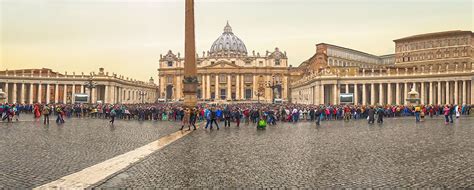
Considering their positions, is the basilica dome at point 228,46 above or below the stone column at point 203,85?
above

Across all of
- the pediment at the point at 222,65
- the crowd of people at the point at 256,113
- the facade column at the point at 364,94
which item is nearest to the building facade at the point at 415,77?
the facade column at the point at 364,94

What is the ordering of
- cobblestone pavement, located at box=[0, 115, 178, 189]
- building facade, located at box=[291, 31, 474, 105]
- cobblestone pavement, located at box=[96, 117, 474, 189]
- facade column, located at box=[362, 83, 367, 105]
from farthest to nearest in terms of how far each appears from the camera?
1. facade column, located at box=[362, 83, 367, 105]
2. building facade, located at box=[291, 31, 474, 105]
3. cobblestone pavement, located at box=[0, 115, 178, 189]
4. cobblestone pavement, located at box=[96, 117, 474, 189]

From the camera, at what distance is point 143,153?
11.3 metres

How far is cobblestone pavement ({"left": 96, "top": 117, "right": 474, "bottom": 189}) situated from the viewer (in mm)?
7480

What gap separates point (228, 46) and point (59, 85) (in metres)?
65.1

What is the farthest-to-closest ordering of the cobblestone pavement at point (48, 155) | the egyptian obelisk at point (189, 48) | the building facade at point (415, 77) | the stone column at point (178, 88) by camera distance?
the stone column at point (178, 88) → the building facade at point (415, 77) → the egyptian obelisk at point (189, 48) → the cobblestone pavement at point (48, 155)

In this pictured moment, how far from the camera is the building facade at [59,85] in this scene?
6619cm

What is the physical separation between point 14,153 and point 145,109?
67.5ft

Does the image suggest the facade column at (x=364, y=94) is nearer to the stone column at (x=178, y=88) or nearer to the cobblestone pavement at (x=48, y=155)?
the cobblestone pavement at (x=48, y=155)

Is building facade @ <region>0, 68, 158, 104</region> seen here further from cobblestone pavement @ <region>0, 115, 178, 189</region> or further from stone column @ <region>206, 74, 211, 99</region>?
cobblestone pavement @ <region>0, 115, 178, 189</region>

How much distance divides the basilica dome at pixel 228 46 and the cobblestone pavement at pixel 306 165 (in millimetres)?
114822

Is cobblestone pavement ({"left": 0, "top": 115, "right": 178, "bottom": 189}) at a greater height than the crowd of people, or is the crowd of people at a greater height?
the crowd of people

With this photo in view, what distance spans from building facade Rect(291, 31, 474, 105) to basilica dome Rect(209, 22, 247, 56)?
50894 millimetres

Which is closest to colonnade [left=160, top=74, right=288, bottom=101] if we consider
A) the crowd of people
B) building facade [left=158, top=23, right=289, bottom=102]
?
building facade [left=158, top=23, right=289, bottom=102]
